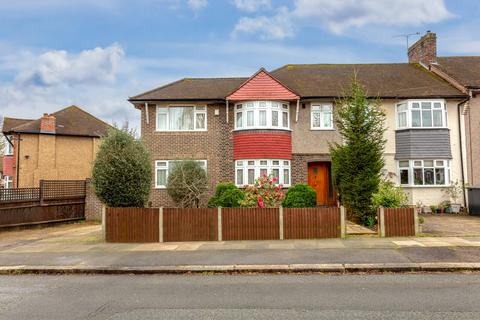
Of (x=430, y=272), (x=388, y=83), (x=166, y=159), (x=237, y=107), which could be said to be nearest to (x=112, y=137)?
(x=166, y=159)

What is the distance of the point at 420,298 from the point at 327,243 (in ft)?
16.2

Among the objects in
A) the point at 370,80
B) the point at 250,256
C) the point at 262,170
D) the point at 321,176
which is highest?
the point at 370,80

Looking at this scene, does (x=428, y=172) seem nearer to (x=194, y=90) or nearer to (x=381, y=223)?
(x=381, y=223)

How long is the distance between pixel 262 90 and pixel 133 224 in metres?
9.87

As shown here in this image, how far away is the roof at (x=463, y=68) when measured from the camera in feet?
65.5

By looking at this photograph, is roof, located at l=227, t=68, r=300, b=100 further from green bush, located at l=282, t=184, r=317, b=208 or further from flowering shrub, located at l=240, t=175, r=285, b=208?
flowering shrub, located at l=240, t=175, r=285, b=208

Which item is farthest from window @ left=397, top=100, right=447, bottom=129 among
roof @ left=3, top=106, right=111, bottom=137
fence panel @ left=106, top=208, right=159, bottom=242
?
roof @ left=3, top=106, right=111, bottom=137

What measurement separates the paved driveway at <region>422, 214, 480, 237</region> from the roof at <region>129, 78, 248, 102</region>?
10988mm

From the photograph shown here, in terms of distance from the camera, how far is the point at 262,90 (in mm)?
19188

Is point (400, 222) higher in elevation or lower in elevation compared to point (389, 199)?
lower

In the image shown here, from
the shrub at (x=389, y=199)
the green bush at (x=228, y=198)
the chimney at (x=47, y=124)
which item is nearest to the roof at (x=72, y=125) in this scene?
the chimney at (x=47, y=124)

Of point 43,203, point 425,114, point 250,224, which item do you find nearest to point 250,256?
point 250,224

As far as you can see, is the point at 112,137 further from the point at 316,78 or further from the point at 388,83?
the point at 388,83

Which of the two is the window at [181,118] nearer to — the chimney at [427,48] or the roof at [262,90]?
the roof at [262,90]
